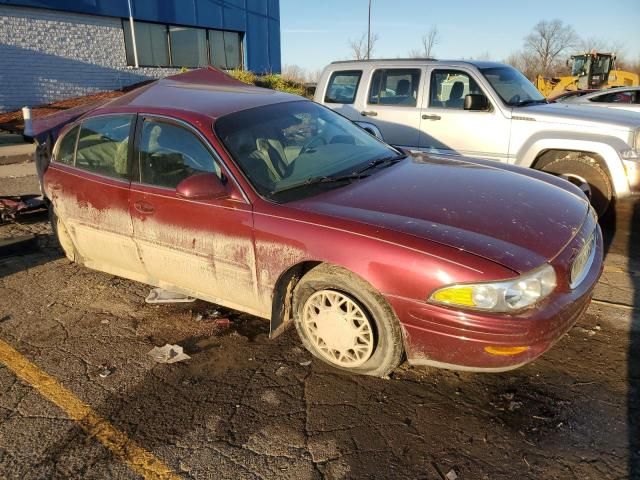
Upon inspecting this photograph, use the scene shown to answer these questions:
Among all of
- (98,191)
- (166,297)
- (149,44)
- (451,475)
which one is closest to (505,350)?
(451,475)

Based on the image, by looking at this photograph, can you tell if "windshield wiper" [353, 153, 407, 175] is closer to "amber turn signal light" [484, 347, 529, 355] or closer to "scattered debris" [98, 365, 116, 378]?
"amber turn signal light" [484, 347, 529, 355]

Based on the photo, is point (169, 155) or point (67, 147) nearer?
point (169, 155)

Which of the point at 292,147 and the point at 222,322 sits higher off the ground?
the point at 292,147

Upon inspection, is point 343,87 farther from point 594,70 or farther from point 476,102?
point 594,70

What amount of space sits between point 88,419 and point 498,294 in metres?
2.36

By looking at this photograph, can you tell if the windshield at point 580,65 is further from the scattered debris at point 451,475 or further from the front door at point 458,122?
the scattered debris at point 451,475

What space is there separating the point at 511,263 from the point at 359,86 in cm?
532

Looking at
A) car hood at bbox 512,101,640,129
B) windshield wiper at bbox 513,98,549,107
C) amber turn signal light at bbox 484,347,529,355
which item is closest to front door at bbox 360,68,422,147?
windshield wiper at bbox 513,98,549,107

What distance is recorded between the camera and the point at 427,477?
2.28 meters

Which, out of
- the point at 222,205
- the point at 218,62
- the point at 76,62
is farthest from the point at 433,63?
the point at 218,62

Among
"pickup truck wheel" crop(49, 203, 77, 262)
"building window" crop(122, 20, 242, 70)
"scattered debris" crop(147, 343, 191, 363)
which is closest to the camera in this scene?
"scattered debris" crop(147, 343, 191, 363)

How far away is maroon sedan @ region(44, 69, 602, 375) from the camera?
253 cm

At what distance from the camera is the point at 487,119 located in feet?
20.2

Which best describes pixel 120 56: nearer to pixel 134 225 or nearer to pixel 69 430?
pixel 134 225
